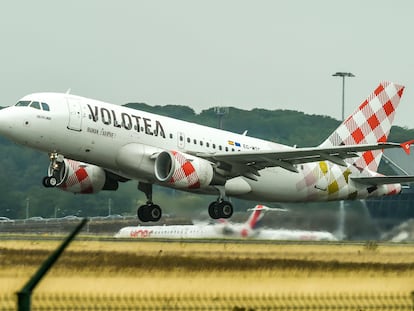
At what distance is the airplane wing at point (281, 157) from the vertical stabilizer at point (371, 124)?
5.00 meters

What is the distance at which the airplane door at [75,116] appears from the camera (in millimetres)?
40219

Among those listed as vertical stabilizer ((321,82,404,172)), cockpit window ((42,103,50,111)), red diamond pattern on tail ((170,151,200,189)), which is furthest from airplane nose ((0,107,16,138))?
vertical stabilizer ((321,82,404,172))

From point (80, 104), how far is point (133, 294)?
19.6m

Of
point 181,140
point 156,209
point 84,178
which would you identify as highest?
point 181,140

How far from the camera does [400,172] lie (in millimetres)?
77938

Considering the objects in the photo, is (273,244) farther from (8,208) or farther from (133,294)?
(8,208)

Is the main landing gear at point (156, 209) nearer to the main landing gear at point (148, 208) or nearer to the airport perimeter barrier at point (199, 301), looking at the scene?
the main landing gear at point (148, 208)

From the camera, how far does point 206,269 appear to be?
1077 inches

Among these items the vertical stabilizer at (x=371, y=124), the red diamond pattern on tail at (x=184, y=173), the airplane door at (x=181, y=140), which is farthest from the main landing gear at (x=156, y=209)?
the vertical stabilizer at (x=371, y=124)

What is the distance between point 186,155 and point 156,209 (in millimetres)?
3557

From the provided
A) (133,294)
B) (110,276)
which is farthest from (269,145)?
(133,294)

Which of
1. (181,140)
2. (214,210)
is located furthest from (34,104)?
(214,210)

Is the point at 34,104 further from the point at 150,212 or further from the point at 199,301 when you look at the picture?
the point at 199,301

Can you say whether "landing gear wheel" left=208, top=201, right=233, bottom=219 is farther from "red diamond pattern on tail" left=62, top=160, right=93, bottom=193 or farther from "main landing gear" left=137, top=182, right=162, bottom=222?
"red diamond pattern on tail" left=62, top=160, right=93, bottom=193
